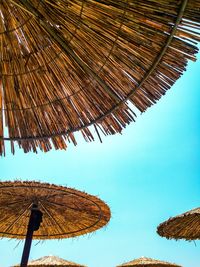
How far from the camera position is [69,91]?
247 centimetres

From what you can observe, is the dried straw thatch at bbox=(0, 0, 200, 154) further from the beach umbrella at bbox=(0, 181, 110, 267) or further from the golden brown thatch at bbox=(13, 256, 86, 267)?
the golden brown thatch at bbox=(13, 256, 86, 267)

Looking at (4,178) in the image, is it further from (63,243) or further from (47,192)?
(63,243)

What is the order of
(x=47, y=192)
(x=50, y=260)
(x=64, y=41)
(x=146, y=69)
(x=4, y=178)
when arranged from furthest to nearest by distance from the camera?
(x=50, y=260) → (x=47, y=192) → (x=4, y=178) → (x=64, y=41) → (x=146, y=69)

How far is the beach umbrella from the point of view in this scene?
551 centimetres

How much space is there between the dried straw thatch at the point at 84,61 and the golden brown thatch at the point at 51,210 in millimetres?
2893

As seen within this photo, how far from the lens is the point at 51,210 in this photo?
21.9 feet

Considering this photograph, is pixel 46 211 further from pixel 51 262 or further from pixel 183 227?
pixel 51 262

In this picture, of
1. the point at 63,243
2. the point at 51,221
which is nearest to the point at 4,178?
the point at 51,221

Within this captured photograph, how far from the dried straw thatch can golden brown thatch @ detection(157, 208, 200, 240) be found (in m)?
5.03

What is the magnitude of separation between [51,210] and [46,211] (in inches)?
5.3

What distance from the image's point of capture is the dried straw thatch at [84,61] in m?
1.93

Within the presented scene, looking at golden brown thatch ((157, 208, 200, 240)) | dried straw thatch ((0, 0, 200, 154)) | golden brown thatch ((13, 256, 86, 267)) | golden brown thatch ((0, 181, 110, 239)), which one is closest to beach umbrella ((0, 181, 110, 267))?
golden brown thatch ((0, 181, 110, 239))

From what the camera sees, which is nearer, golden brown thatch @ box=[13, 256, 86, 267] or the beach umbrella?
the beach umbrella

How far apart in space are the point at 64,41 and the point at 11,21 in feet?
1.55
